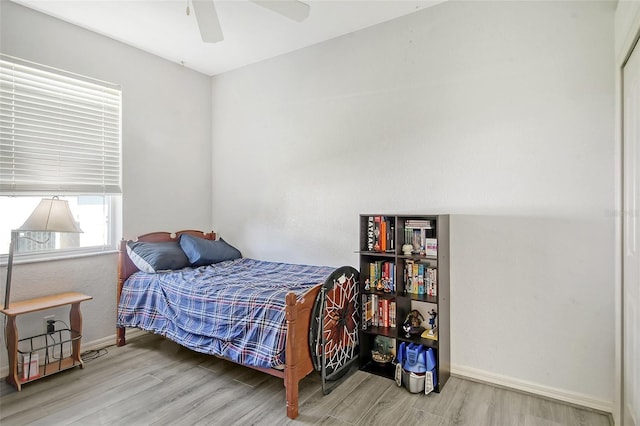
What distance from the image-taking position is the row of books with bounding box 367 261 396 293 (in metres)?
2.66

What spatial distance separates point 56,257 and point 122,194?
0.76 meters

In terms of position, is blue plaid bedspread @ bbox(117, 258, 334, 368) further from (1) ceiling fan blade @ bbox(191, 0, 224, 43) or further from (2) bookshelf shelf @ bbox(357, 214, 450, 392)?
(1) ceiling fan blade @ bbox(191, 0, 224, 43)

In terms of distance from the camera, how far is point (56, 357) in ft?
9.33

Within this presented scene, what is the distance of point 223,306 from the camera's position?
2.49 meters

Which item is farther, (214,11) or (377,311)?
(377,311)

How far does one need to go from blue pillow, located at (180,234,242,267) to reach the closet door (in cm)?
323

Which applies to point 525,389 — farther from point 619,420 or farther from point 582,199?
point 582,199

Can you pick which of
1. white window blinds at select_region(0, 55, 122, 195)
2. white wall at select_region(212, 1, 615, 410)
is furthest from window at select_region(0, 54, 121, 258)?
white wall at select_region(212, 1, 615, 410)

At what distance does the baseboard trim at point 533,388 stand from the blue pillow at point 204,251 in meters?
2.38

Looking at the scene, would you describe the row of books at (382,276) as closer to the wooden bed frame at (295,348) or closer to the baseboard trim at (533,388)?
the wooden bed frame at (295,348)

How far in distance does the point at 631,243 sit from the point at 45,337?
405 centimetres

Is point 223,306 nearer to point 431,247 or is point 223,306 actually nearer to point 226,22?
point 431,247

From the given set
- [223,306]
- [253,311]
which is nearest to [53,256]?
[223,306]

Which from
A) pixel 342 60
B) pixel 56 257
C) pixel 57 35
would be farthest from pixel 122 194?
pixel 342 60
